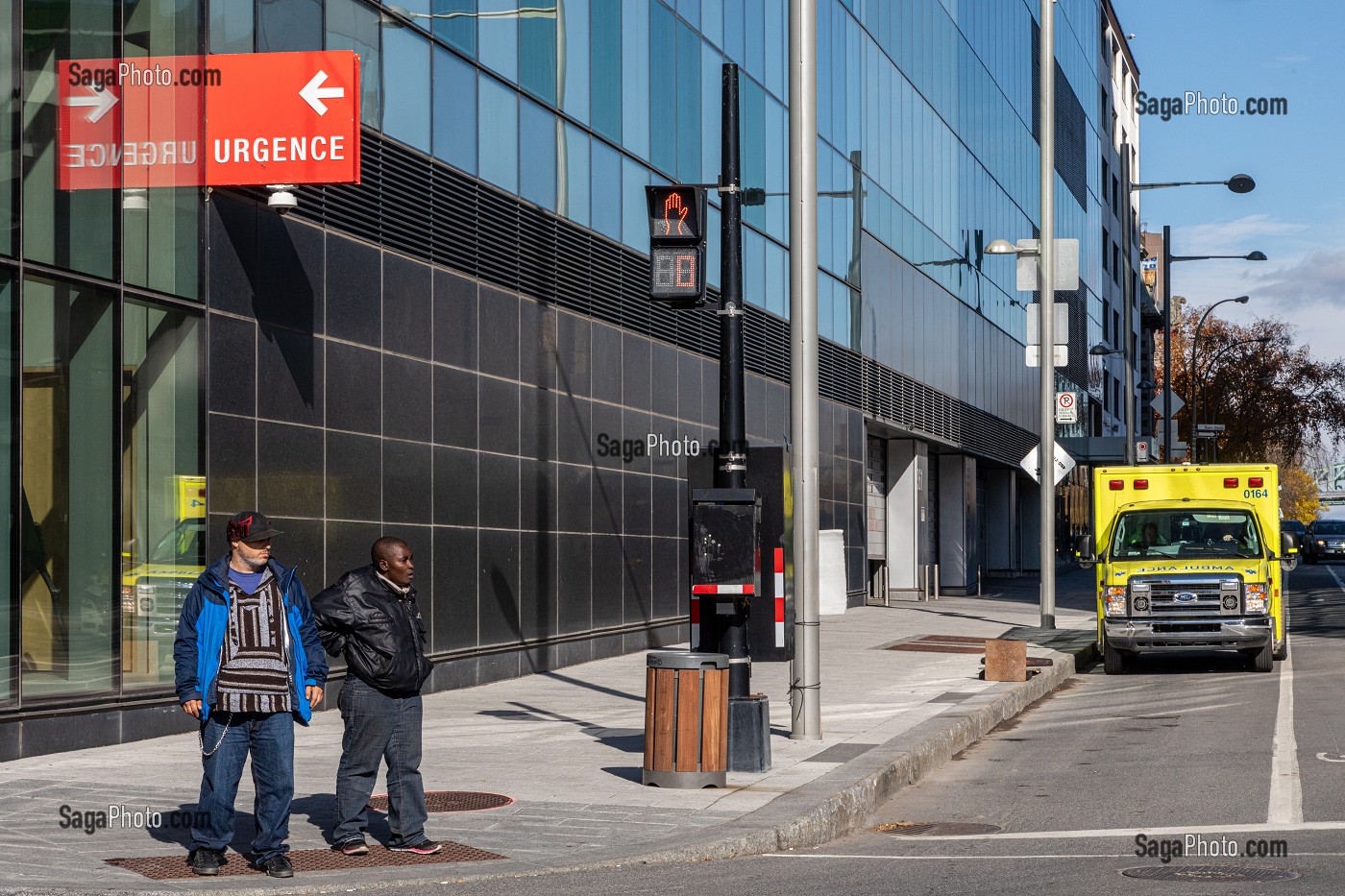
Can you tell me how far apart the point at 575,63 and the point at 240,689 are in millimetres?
14390

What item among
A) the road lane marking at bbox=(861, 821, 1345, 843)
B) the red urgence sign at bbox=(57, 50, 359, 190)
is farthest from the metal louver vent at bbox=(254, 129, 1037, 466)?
the road lane marking at bbox=(861, 821, 1345, 843)

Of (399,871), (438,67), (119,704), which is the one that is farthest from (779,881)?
(438,67)

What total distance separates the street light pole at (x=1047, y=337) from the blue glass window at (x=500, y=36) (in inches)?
417

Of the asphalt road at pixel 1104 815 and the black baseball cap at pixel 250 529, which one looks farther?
the asphalt road at pixel 1104 815

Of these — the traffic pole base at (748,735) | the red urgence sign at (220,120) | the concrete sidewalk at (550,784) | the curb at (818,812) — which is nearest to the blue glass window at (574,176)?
the concrete sidewalk at (550,784)

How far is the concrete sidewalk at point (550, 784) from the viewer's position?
8328mm

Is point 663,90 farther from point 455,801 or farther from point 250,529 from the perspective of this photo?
point 250,529

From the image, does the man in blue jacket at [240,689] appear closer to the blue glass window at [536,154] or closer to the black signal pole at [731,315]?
the black signal pole at [731,315]

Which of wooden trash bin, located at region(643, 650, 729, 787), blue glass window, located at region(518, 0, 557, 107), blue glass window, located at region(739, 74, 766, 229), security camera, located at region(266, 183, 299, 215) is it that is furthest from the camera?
blue glass window, located at region(739, 74, 766, 229)

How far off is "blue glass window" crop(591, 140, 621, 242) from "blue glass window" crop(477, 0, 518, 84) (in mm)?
2552

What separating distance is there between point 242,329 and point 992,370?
36461 millimetres

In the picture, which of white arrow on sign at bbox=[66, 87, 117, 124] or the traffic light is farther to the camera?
white arrow on sign at bbox=[66, 87, 117, 124]

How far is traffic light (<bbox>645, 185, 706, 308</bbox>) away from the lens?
11609mm

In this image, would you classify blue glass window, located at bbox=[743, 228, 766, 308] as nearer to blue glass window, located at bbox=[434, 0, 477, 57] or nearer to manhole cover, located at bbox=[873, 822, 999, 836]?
blue glass window, located at bbox=[434, 0, 477, 57]
